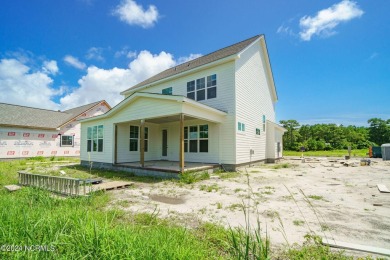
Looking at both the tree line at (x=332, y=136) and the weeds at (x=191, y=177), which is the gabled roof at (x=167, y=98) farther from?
the tree line at (x=332, y=136)

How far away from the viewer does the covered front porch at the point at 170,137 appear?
31.4ft

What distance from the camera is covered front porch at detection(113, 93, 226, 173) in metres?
9.57

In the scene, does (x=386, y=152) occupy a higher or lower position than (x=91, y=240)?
higher

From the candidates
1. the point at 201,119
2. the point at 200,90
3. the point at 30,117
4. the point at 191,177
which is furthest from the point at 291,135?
the point at 30,117

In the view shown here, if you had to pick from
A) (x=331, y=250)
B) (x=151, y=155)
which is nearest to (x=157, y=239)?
(x=331, y=250)

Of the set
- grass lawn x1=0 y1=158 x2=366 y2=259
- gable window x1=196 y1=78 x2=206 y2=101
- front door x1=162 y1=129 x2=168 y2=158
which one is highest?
gable window x1=196 y1=78 x2=206 y2=101

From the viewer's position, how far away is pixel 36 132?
65.6 feet

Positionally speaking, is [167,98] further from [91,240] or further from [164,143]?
[91,240]

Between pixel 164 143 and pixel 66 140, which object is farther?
pixel 66 140

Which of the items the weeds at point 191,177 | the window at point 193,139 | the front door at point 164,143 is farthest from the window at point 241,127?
the front door at point 164,143

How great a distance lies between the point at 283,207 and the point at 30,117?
85.2 ft

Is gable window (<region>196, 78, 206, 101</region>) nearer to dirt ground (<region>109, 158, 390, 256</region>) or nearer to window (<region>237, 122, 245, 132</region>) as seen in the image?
window (<region>237, 122, 245, 132</region>)

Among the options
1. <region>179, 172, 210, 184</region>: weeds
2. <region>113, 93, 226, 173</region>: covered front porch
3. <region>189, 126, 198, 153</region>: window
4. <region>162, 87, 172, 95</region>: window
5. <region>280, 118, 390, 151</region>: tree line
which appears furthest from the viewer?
<region>280, 118, 390, 151</region>: tree line

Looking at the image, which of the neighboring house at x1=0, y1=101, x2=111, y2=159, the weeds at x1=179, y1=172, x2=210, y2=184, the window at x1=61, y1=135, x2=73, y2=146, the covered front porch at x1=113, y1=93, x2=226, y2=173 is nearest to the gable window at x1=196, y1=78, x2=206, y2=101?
the covered front porch at x1=113, y1=93, x2=226, y2=173
